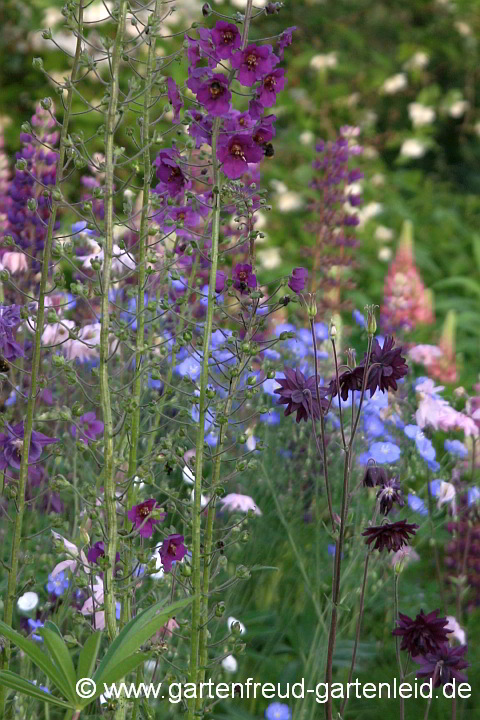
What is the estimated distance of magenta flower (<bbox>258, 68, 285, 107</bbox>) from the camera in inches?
53.4

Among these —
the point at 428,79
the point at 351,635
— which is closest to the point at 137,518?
the point at 351,635

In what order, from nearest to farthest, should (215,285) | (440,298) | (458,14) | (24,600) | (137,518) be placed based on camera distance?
1. (137,518)
2. (215,285)
3. (24,600)
4. (440,298)
5. (458,14)

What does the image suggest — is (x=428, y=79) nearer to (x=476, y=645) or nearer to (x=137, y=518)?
(x=476, y=645)

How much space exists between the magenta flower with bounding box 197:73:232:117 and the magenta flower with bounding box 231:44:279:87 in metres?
0.03

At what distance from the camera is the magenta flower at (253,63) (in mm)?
1328

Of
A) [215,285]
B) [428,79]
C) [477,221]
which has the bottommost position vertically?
[215,285]

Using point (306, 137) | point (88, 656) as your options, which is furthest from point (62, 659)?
point (306, 137)

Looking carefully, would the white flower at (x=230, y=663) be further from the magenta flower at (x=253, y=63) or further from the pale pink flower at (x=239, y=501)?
the magenta flower at (x=253, y=63)

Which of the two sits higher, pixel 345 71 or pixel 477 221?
pixel 345 71

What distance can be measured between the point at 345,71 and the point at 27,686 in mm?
5585

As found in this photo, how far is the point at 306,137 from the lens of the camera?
568 centimetres

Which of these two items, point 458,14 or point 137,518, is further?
point 458,14

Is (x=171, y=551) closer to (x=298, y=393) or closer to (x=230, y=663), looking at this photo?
(x=298, y=393)

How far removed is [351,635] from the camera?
90.1 inches
